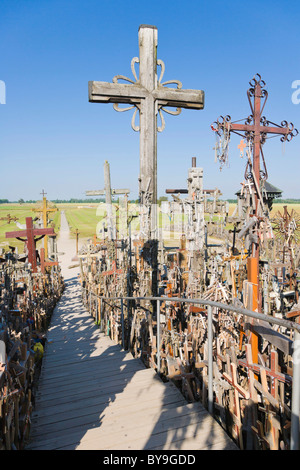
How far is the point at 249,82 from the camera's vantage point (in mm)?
6031

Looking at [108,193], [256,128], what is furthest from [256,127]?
[108,193]

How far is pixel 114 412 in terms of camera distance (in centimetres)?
→ 272

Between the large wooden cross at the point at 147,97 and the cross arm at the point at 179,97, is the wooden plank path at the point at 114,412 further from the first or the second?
the cross arm at the point at 179,97

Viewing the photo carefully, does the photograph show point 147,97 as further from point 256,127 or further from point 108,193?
point 108,193

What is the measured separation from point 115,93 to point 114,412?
340 cm

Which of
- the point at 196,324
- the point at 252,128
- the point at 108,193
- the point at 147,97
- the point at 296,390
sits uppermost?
the point at 252,128

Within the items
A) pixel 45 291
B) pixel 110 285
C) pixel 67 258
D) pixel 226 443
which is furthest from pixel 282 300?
pixel 67 258

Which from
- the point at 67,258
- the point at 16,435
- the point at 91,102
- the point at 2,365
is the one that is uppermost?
the point at 91,102

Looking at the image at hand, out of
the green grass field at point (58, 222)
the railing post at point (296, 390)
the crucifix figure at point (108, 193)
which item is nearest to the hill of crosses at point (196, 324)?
the railing post at point (296, 390)

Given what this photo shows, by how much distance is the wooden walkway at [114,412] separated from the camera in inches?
87.2

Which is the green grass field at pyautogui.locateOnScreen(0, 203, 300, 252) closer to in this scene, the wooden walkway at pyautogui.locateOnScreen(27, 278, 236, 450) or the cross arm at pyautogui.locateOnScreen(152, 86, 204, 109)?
the cross arm at pyautogui.locateOnScreen(152, 86, 204, 109)

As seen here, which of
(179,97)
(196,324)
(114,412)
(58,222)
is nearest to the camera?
(114,412)
